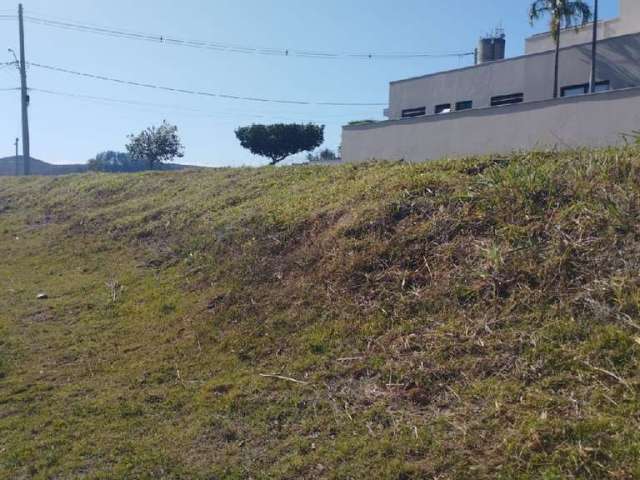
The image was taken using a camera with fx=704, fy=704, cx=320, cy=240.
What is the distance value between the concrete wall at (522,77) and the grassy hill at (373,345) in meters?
13.8

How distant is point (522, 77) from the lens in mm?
21891

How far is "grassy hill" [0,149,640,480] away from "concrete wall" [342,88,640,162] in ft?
9.06

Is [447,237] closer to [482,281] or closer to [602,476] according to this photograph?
[482,281]

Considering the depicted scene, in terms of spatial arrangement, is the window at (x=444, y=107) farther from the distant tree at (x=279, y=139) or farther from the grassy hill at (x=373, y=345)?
the grassy hill at (x=373, y=345)

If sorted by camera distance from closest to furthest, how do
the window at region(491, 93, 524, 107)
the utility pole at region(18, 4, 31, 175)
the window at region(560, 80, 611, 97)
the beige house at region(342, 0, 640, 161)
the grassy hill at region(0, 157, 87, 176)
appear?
the beige house at region(342, 0, 640, 161), the window at region(560, 80, 611, 97), the window at region(491, 93, 524, 107), the utility pole at region(18, 4, 31, 175), the grassy hill at region(0, 157, 87, 176)

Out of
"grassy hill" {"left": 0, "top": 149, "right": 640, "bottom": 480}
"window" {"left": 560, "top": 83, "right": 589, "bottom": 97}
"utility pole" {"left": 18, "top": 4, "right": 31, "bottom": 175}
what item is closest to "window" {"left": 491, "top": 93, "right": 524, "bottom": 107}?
"window" {"left": 560, "top": 83, "right": 589, "bottom": 97}

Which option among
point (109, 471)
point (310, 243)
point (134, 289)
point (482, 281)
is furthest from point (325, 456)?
point (134, 289)

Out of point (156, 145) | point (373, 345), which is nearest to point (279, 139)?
point (156, 145)

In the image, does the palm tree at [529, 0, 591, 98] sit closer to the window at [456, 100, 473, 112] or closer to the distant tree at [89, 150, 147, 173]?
the window at [456, 100, 473, 112]

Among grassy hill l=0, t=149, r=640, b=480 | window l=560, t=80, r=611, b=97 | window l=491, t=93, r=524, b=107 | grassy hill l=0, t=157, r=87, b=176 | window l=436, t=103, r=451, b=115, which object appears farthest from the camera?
grassy hill l=0, t=157, r=87, b=176

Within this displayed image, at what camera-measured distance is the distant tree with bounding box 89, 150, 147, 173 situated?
38375 millimetres

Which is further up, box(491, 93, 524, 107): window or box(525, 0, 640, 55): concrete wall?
box(525, 0, 640, 55): concrete wall

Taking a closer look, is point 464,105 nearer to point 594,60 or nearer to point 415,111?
point 415,111

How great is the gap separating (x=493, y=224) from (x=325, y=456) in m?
2.77
